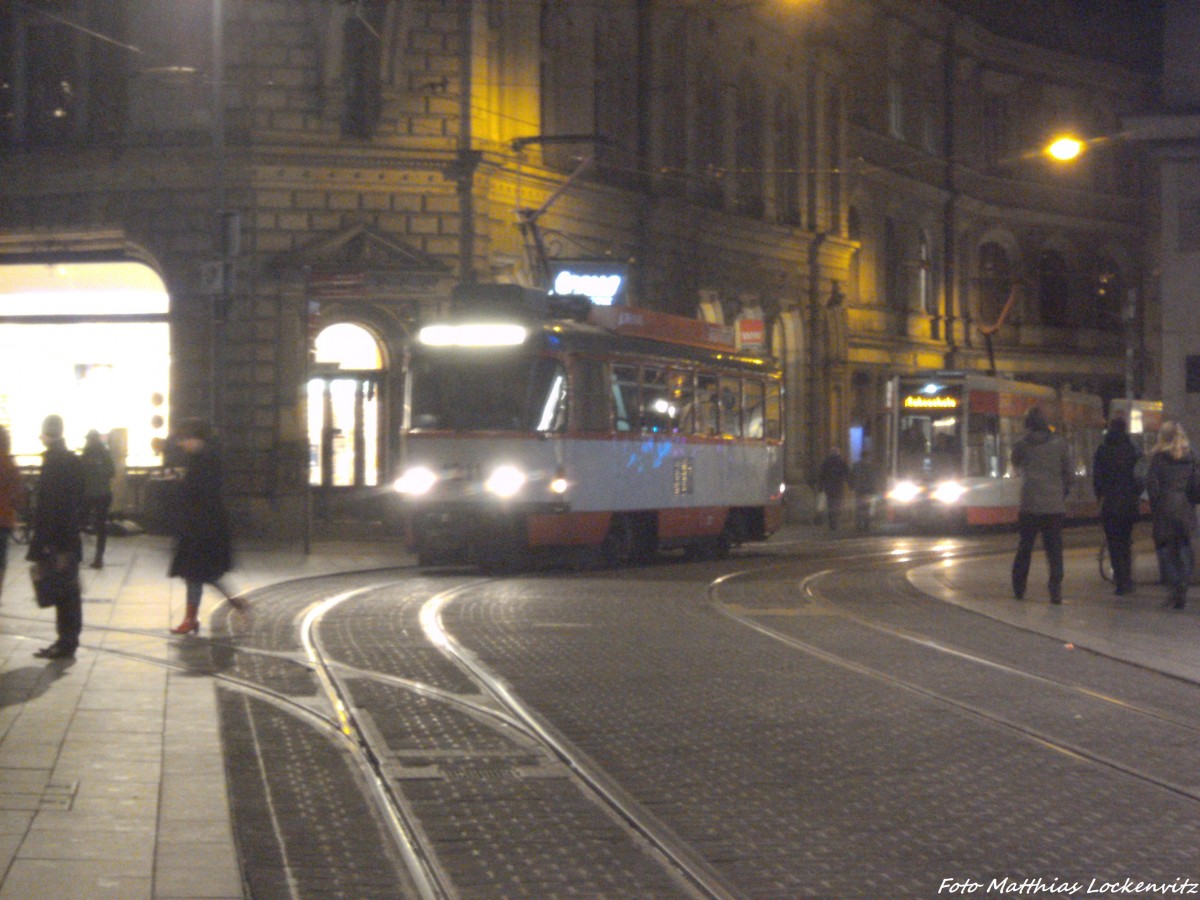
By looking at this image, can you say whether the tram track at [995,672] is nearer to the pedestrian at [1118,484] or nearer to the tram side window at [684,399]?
the pedestrian at [1118,484]

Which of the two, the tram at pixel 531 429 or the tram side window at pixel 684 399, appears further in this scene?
the tram side window at pixel 684 399

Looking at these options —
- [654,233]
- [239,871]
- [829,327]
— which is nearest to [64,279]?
[654,233]

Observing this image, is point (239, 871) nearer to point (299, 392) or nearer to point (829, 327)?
point (299, 392)

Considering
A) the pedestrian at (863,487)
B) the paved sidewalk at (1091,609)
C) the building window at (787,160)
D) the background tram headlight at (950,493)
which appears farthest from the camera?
the building window at (787,160)

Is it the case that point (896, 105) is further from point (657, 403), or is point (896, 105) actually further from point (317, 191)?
point (657, 403)

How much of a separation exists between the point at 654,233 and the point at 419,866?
32.7 metres

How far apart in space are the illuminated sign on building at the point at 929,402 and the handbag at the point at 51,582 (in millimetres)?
27069

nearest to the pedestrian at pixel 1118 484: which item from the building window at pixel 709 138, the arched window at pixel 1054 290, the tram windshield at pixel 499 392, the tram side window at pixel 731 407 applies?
the tram windshield at pixel 499 392

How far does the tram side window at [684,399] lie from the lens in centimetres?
2610

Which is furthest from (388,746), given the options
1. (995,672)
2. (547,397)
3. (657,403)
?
(657,403)

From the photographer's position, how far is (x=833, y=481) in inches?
1583

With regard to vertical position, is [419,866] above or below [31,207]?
below

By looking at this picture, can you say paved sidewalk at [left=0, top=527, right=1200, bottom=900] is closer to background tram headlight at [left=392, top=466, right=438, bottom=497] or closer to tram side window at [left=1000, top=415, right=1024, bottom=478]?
background tram headlight at [left=392, top=466, right=438, bottom=497]

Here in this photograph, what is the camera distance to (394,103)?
108 feet
